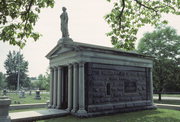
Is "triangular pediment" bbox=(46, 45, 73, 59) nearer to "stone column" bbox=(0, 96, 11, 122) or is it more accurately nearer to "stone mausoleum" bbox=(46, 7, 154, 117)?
"stone mausoleum" bbox=(46, 7, 154, 117)

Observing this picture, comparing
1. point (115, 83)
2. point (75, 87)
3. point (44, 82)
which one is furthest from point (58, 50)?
point (44, 82)

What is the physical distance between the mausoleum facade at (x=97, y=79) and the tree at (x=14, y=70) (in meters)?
51.1

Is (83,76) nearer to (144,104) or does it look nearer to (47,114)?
(47,114)

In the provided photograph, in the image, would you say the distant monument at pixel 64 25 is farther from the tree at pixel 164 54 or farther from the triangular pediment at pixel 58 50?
the tree at pixel 164 54

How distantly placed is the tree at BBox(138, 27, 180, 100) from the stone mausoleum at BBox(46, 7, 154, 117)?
7925 mm

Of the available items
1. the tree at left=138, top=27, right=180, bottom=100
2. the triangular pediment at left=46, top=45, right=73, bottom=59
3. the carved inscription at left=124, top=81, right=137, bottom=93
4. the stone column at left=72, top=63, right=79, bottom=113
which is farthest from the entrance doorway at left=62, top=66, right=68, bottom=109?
the tree at left=138, top=27, right=180, bottom=100

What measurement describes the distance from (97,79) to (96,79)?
0.10m

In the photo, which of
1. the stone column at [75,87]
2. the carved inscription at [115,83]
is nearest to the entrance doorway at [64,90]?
the stone column at [75,87]

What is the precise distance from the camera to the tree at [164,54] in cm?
2411

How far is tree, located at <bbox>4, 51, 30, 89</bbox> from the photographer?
61891 millimetres

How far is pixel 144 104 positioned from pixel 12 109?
1247cm

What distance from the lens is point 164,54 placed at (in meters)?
24.6

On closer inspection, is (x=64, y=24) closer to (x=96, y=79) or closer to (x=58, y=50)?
(x=58, y=50)

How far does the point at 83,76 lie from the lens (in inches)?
502
